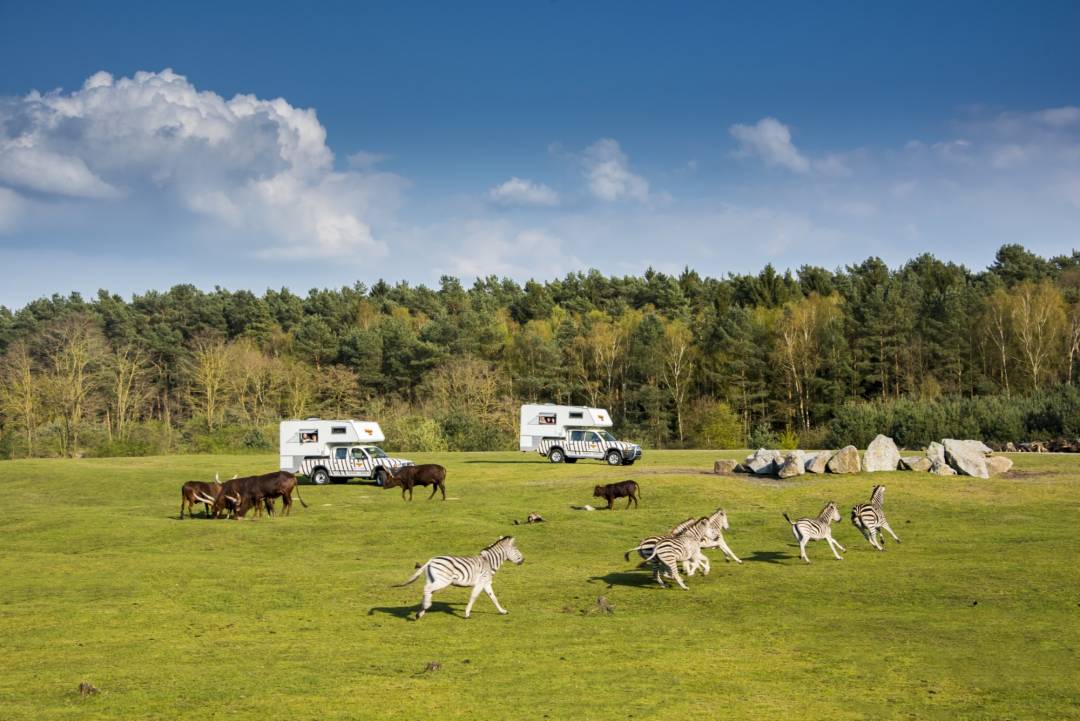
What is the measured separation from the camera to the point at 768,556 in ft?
72.3

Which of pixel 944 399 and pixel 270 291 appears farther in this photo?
pixel 270 291

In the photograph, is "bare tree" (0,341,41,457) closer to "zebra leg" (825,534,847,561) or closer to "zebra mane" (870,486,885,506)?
"zebra mane" (870,486,885,506)

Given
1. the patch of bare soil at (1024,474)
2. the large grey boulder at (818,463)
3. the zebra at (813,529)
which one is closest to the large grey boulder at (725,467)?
the large grey boulder at (818,463)

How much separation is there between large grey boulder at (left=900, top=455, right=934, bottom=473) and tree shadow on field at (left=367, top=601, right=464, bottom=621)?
23354 millimetres

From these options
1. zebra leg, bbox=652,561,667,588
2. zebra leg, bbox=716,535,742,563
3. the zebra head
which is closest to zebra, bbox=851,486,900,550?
zebra leg, bbox=716,535,742,563

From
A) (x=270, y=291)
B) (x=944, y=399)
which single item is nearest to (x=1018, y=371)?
(x=944, y=399)

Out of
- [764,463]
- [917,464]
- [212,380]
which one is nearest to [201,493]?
[764,463]

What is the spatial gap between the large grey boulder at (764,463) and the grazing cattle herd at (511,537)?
20.7 ft

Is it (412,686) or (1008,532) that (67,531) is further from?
(1008,532)

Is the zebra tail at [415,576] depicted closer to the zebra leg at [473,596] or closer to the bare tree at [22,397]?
the zebra leg at [473,596]

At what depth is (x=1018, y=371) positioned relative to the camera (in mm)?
78062

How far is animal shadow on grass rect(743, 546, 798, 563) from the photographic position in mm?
21438

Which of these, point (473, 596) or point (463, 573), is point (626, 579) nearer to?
point (473, 596)

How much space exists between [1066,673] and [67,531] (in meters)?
24.8
